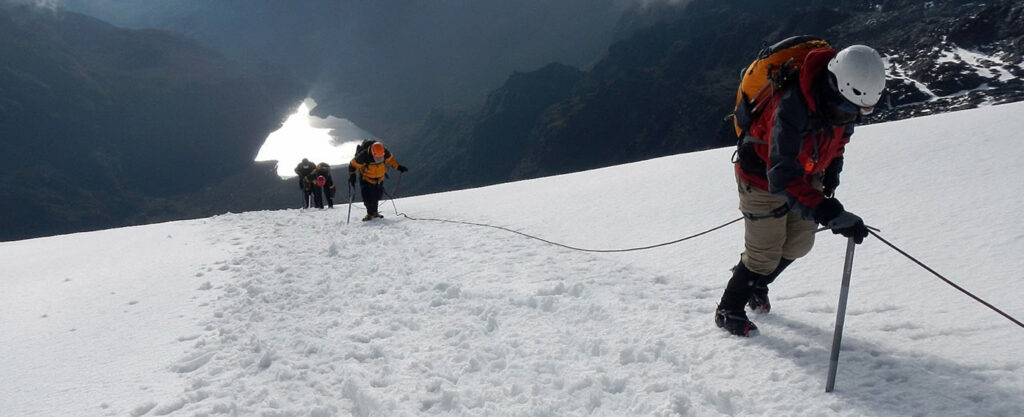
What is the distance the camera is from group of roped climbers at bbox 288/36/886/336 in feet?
11.6

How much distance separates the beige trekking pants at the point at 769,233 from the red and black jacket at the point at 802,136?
381mm

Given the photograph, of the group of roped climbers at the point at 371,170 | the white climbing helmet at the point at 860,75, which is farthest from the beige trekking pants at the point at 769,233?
the group of roped climbers at the point at 371,170

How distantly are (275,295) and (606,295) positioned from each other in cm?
456

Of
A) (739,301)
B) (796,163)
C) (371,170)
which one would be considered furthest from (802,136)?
(371,170)

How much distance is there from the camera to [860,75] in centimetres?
346

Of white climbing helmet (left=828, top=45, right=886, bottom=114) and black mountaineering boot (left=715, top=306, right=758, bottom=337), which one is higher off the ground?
white climbing helmet (left=828, top=45, right=886, bottom=114)

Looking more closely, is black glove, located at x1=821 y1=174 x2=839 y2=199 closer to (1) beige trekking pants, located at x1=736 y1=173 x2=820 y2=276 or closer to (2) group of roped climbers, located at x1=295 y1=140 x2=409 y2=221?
(1) beige trekking pants, located at x1=736 y1=173 x2=820 y2=276

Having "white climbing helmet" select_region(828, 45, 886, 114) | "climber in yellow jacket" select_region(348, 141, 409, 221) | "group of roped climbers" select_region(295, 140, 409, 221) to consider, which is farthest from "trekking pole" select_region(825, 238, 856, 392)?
"climber in yellow jacket" select_region(348, 141, 409, 221)

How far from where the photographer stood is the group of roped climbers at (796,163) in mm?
3521

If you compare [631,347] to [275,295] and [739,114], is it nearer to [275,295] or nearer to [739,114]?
[739,114]

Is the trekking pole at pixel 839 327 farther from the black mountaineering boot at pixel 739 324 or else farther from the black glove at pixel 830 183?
the black glove at pixel 830 183

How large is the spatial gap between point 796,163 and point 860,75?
2.21 feet

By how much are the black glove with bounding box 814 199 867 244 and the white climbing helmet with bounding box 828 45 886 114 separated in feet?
2.35

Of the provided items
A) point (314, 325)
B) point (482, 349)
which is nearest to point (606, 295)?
point (482, 349)
